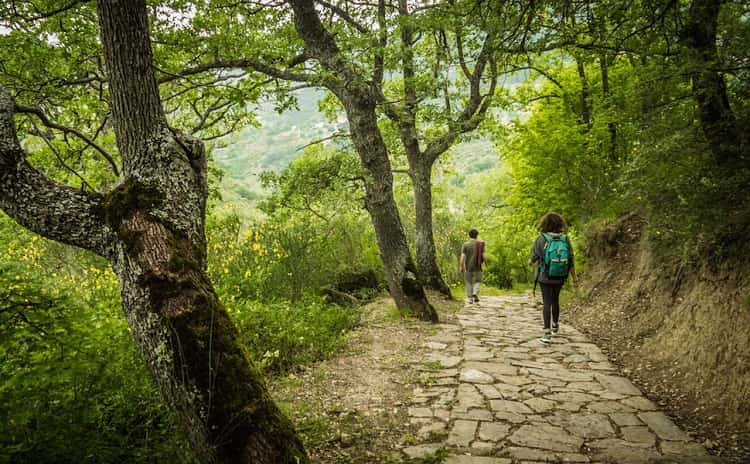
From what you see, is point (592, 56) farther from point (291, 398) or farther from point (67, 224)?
point (67, 224)

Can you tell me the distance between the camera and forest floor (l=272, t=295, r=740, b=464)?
3789 millimetres

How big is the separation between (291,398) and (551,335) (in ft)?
15.5

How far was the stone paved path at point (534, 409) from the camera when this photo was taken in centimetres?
379

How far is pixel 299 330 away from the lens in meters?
6.12

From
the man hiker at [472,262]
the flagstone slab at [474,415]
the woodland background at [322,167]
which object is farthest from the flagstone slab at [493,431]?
the man hiker at [472,262]

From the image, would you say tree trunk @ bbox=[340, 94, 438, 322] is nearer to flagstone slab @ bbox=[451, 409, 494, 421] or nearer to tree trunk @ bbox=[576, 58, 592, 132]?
flagstone slab @ bbox=[451, 409, 494, 421]

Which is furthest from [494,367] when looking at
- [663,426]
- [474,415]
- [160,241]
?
[160,241]

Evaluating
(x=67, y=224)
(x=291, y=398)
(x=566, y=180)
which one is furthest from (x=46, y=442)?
(x=566, y=180)

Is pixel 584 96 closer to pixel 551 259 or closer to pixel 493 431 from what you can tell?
pixel 551 259

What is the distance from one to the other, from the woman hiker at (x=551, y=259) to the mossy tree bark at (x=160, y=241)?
534 cm

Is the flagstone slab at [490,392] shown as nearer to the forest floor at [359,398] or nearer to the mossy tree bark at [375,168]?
the forest floor at [359,398]

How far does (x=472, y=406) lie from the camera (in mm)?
4738

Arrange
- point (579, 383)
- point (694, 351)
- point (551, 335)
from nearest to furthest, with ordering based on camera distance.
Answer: point (694, 351) → point (579, 383) → point (551, 335)

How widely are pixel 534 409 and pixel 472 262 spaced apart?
21.9 ft
